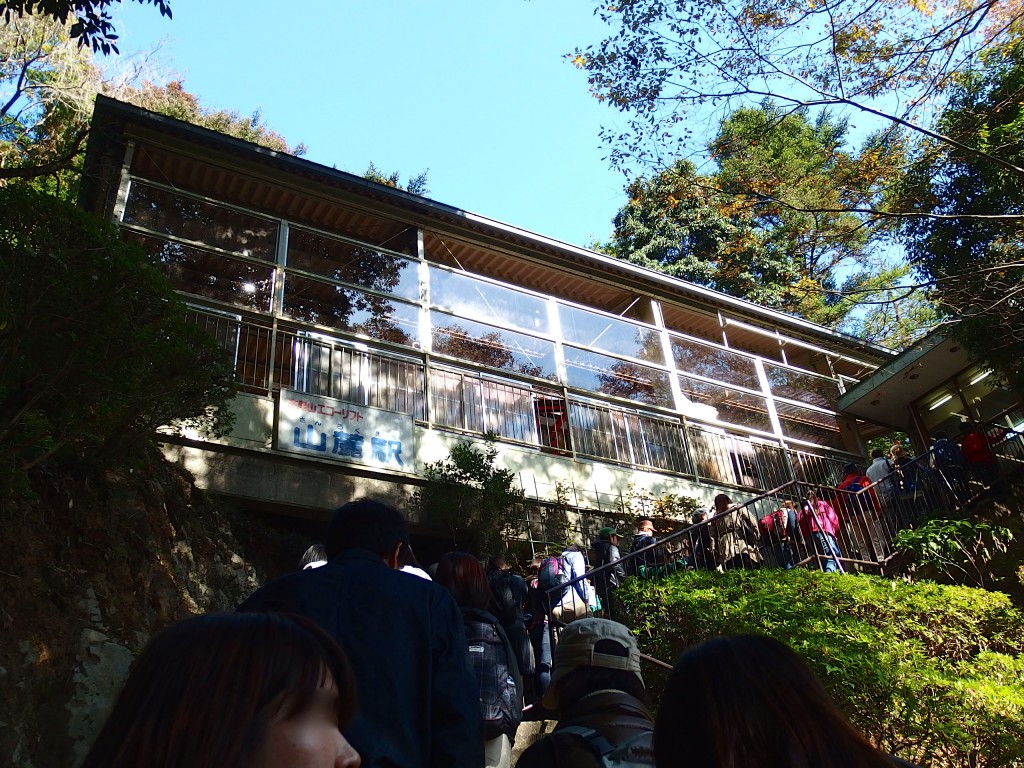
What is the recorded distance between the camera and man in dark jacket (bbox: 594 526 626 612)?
329 inches

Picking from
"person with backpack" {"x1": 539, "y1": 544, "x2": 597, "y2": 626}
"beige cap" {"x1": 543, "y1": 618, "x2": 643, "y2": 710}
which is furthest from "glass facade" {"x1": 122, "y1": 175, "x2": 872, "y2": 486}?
"beige cap" {"x1": 543, "y1": 618, "x2": 643, "y2": 710}

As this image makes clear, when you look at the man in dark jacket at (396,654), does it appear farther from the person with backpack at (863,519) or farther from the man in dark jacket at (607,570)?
the person with backpack at (863,519)

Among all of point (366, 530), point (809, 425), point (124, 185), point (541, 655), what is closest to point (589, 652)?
point (366, 530)

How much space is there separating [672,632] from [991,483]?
6.21 meters

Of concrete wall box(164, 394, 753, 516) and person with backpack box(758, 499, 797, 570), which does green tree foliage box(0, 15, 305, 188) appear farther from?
person with backpack box(758, 499, 797, 570)

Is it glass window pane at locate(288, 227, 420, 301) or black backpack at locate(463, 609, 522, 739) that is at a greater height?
glass window pane at locate(288, 227, 420, 301)

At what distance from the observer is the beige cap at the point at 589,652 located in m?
2.59

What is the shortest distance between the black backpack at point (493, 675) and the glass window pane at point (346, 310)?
341 inches

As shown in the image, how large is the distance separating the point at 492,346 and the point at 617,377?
2.63 metres

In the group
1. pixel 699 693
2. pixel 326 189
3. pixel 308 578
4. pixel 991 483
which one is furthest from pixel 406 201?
pixel 699 693

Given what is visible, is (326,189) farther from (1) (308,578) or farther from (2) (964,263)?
(1) (308,578)

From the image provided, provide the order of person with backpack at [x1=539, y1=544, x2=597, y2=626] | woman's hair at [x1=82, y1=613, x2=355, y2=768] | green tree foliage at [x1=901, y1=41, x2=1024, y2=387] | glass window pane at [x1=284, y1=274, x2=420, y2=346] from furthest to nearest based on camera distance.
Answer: glass window pane at [x1=284, y1=274, x2=420, y2=346], green tree foliage at [x1=901, y1=41, x2=1024, y2=387], person with backpack at [x1=539, y1=544, x2=597, y2=626], woman's hair at [x1=82, y1=613, x2=355, y2=768]

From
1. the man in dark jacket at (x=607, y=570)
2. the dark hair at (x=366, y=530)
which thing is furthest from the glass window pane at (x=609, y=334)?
the dark hair at (x=366, y=530)

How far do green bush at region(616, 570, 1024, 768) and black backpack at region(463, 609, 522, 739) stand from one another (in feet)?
10.1
